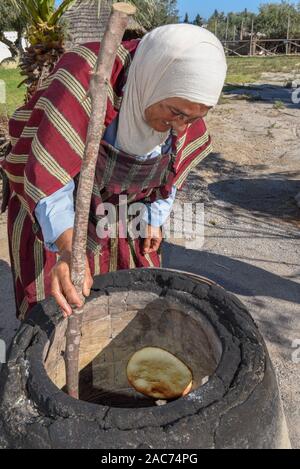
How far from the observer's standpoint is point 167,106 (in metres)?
1.52

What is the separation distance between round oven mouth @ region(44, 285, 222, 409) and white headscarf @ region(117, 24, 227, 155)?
0.63m

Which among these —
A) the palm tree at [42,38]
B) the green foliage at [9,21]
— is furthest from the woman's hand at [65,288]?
the green foliage at [9,21]

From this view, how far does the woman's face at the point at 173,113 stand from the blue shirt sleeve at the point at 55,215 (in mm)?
385

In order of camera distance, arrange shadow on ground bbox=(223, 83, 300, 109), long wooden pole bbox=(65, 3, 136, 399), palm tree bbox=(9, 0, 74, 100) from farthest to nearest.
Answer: shadow on ground bbox=(223, 83, 300, 109) → palm tree bbox=(9, 0, 74, 100) → long wooden pole bbox=(65, 3, 136, 399)

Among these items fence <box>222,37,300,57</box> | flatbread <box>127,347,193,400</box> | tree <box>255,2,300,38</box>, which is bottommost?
flatbread <box>127,347,193,400</box>

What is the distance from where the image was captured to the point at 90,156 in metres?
1.10

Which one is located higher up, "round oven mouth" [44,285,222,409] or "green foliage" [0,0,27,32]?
"green foliage" [0,0,27,32]

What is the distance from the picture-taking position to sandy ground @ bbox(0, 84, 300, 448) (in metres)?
3.33

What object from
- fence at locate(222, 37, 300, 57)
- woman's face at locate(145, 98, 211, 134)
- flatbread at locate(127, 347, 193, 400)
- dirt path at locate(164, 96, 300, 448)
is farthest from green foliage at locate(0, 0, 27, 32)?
flatbread at locate(127, 347, 193, 400)

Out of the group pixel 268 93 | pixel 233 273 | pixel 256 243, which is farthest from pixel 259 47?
pixel 233 273

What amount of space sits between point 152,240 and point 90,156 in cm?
125
